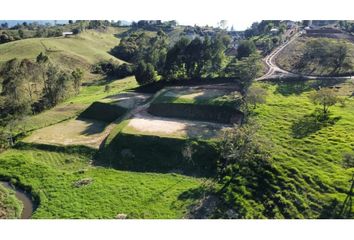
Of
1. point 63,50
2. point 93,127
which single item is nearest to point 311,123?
point 93,127

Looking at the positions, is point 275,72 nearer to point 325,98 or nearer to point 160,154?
point 325,98

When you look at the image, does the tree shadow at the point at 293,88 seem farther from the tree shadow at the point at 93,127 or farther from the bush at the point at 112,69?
the bush at the point at 112,69

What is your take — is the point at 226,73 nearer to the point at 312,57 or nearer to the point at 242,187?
the point at 312,57

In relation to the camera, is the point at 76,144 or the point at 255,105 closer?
the point at 76,144

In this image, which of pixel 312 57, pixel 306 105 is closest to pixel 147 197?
pixel 306 105

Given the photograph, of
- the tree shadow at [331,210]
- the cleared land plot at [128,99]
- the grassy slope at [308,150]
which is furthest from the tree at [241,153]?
the cleared land plot at [128,99]

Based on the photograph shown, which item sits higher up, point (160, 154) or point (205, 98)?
point (205, 98)
